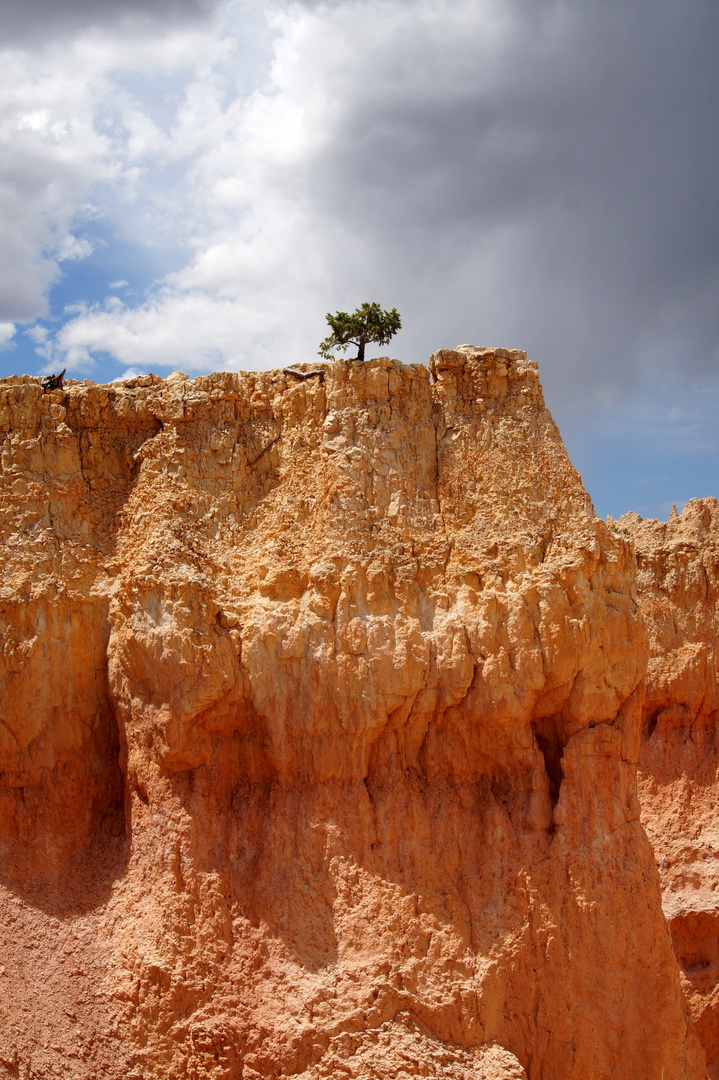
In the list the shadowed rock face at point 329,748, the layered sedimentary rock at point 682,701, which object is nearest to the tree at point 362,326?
the shadowed rock face at point 329,748

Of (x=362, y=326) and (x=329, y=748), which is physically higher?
(x=362, y=326)

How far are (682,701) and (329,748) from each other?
1134 centimetres

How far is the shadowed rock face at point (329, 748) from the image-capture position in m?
11.0

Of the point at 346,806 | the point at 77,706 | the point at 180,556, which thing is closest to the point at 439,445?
the point at 180,556

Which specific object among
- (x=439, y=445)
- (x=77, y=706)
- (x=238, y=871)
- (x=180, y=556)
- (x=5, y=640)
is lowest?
(x=238, y=871)

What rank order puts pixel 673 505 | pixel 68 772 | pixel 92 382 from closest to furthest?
pixel 68 772
pixel 92 382
pixel 673 505

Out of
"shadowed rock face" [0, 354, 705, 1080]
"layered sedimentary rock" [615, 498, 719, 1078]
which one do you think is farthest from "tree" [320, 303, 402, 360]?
"layered sedimentary rock" [615, 498, 719, 1078]

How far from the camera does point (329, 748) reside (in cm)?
1172

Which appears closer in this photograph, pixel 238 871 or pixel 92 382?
pixel 238 871

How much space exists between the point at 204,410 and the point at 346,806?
576 cm

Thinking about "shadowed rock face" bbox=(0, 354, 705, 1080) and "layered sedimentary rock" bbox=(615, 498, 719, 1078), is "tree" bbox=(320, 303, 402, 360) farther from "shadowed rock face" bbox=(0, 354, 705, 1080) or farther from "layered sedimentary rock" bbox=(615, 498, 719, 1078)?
"layered sedimentary rock" bbox=(615, 498, 719, 1078)

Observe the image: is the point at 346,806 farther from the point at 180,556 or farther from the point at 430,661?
the point at 180,556

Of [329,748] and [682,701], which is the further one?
[682,701]

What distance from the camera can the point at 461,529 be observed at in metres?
12.5
